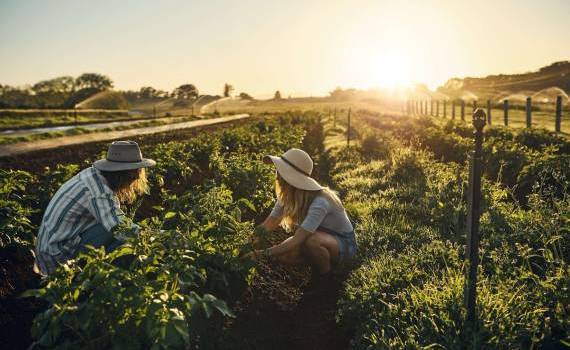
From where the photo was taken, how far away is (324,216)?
485 cm

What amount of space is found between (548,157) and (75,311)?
7.30 m

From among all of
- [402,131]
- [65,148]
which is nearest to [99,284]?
[65,148]

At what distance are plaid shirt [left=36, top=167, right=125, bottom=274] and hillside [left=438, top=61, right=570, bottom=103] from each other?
62.1 metres

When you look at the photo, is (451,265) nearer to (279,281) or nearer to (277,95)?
(279,281)

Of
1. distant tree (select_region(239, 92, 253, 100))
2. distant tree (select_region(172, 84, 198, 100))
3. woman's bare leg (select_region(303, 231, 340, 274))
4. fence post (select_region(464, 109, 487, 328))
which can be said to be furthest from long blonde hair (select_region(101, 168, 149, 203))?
distant tree (select_region(239, 92, 253, 100))

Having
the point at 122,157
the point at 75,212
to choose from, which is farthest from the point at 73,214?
the point at 122,157

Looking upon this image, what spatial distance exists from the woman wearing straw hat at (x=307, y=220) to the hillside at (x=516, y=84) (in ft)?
198

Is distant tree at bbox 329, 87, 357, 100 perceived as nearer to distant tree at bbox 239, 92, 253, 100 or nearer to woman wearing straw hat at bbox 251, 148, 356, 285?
distant tree at bbox 239, 92, 253, 100

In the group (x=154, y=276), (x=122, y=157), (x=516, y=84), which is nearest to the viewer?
(x=154, y=276)

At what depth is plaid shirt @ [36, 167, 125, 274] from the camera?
3795 mm

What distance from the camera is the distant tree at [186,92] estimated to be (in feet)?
319

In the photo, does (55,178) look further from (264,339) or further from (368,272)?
(368,272)

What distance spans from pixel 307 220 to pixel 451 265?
4.61 ft

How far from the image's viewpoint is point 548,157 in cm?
759
